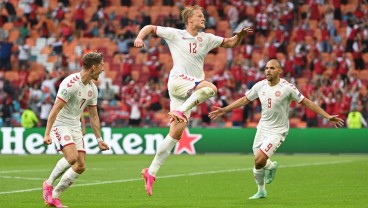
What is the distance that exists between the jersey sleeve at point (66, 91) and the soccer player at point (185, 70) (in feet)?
5.41

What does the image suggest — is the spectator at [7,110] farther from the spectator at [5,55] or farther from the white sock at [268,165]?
the white sock at [268,165]

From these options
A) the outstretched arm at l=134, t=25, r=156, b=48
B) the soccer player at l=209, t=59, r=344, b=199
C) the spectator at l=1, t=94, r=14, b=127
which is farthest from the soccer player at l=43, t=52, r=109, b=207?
the spectator at l=1, t=94, r=14, b=127

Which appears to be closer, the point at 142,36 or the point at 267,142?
the point at 142,36

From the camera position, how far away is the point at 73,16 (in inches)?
1743

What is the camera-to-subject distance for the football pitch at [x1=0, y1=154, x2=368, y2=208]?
15883mm

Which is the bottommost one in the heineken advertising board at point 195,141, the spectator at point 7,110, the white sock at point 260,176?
the heineken advertising board at point 195,141

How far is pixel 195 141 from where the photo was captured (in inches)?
1398

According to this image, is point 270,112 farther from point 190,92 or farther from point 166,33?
point 166,33

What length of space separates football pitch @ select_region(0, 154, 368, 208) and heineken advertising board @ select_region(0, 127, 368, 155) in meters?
2.63

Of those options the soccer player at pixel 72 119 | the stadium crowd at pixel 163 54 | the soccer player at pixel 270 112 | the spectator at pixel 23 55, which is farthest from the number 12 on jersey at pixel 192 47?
the spectator at pixel 23 55

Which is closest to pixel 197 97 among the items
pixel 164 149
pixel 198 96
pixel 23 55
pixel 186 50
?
pixel 198 96

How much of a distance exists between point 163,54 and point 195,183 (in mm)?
20878

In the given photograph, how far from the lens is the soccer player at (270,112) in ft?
55.0

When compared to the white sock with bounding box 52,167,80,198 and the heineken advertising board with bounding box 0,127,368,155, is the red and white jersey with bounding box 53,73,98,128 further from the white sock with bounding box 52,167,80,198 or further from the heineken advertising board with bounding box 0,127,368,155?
the heineken advertising board with bounding box 0,127,368,155
